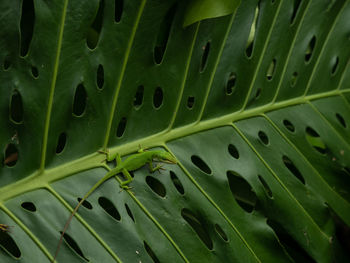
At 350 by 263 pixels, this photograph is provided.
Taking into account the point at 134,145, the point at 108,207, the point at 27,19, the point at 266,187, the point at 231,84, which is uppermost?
the point at 27,19

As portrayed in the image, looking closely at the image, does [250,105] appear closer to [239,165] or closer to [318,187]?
[239,165]

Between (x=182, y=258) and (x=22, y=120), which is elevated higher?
(x=22, y=120)

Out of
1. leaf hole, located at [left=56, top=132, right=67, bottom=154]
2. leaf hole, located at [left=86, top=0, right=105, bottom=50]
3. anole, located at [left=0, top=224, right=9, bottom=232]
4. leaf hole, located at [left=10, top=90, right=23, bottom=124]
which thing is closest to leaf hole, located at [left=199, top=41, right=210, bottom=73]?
leaf hole, located at [left=86, top=0, right=105, bottom=50]

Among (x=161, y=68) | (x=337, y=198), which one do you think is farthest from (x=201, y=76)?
(x=337, y=198)

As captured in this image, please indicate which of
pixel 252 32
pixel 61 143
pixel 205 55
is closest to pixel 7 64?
pixel 61 143

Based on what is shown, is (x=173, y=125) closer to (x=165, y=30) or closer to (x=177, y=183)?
(x=177, y=183)

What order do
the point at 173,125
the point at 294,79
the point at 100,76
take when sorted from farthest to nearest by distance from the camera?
the point at 294,79
the point at 173,125
the point at 100,76
